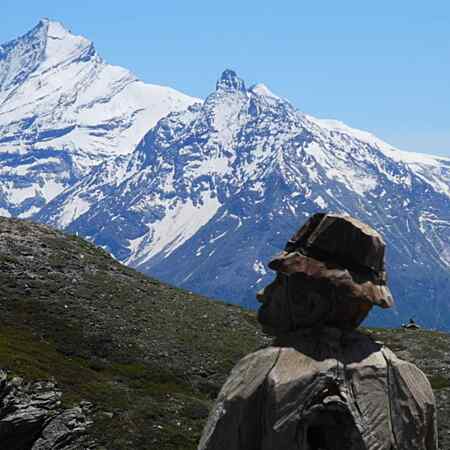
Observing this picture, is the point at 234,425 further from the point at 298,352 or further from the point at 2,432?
the point at 2,432

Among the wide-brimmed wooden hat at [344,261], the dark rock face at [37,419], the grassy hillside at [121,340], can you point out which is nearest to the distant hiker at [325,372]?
the wide-brimmed wooden hat at [344,261]

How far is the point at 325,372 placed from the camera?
922 cm

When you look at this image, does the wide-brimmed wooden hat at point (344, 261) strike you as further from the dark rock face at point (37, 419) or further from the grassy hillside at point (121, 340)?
the grassy hillside at point (121, 340)

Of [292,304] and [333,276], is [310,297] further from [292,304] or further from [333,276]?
[333,276]

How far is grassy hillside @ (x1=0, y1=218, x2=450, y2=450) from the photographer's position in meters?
47.6

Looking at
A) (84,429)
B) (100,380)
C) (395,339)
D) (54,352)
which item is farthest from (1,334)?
(395,339)

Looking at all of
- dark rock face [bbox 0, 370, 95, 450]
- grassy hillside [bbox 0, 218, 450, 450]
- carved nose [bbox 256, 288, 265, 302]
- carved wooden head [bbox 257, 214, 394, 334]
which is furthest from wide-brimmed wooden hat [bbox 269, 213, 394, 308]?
grassy hillside [bbox 0, 218, 450, 450]

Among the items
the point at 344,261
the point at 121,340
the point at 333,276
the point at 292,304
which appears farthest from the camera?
the point at 121,340

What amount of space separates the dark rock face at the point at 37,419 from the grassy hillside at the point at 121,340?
29.1 inches

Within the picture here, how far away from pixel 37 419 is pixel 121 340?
600 inches

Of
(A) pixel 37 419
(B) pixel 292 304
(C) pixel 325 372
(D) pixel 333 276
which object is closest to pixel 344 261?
(D) pixel 333 276

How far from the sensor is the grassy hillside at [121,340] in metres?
47.6

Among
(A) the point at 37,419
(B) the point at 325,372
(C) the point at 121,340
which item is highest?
(B) the point at 325,372

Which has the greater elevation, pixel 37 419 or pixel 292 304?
pixel 292 304
